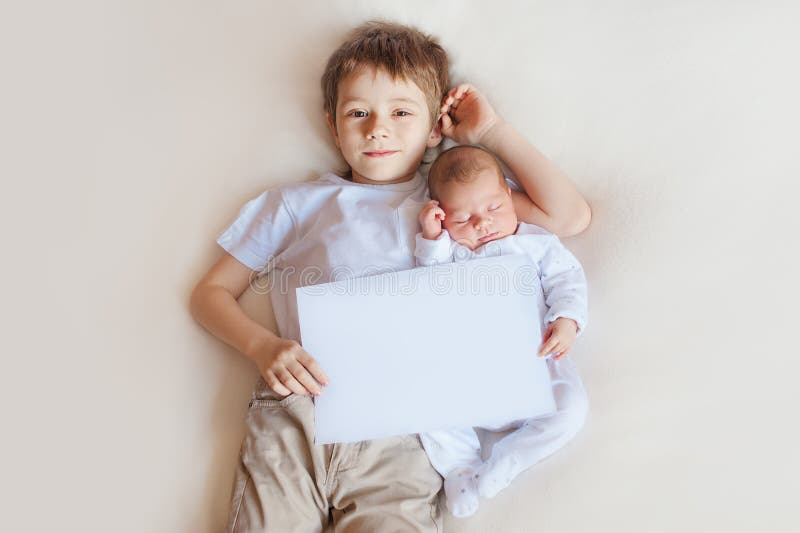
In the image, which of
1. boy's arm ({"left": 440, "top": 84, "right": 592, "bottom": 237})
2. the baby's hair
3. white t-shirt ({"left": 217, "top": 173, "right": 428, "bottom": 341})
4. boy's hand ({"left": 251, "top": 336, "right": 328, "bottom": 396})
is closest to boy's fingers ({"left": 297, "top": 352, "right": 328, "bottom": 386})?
boy's hand ({"left": 251, "top": 336, "right": 328, "bottom": 396})

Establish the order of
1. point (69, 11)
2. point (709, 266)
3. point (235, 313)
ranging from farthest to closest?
point (69, 11), point (235, 313), point (709, 266)

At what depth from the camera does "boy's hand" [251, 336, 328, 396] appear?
2.97 feet

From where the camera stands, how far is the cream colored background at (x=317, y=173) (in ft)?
2.81

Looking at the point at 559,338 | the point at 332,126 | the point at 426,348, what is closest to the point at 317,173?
the point at 332,126

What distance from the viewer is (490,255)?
980 millimetres

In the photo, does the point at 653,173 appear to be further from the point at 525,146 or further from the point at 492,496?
the point at 492,496

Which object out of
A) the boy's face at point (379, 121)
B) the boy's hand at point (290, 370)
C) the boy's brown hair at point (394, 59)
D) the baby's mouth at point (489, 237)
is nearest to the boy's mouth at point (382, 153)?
the boy's face at point (379, 121)

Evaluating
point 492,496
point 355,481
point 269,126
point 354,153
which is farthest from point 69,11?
point 492,496

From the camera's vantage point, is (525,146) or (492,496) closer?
(492,496)

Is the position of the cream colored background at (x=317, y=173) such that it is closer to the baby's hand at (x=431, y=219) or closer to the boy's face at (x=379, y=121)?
the boy's face at (x=379, y=121)

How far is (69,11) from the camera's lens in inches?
43.8

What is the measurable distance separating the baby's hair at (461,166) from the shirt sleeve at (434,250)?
8cm

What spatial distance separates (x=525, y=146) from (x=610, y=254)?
0.23 m

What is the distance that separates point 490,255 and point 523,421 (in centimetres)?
26
